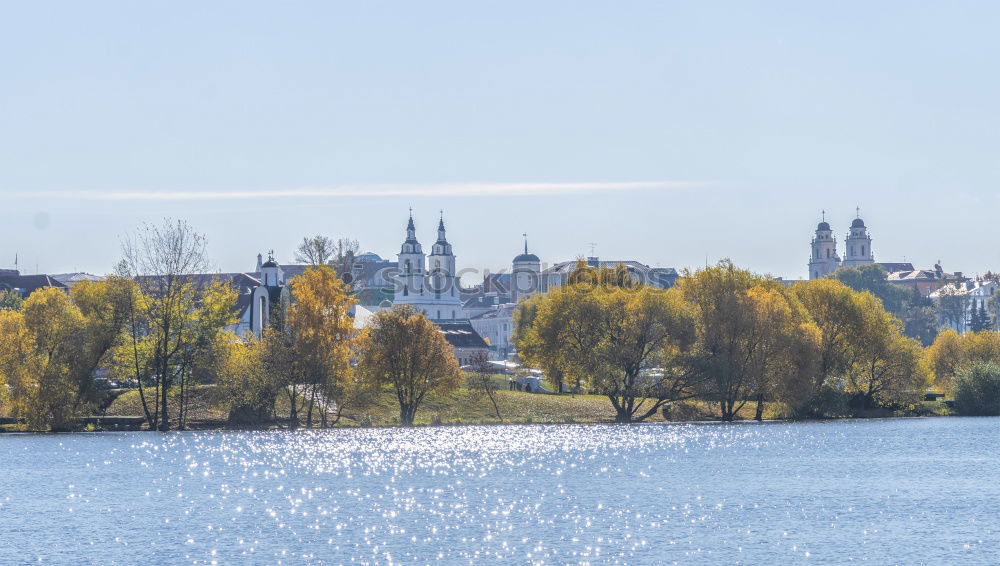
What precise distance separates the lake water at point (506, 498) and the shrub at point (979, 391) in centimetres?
1616

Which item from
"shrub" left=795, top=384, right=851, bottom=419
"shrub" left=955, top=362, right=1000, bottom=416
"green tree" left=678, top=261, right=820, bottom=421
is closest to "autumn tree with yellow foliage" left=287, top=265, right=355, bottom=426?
"green tree" left=678, top=261, right=820, bottom=421

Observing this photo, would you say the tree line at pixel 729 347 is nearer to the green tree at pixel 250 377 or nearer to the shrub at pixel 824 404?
the shrub at pixel 824 404

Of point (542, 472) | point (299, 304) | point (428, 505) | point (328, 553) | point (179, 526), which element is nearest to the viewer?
point (328, 553)

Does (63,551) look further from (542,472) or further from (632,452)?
(632,452)

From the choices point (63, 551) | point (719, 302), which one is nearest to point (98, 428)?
point (719, 302)

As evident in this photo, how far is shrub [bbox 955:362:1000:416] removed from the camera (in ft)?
321

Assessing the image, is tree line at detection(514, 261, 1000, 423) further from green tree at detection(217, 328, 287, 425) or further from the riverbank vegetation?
green tree at detection(217, 328, 287, 425)

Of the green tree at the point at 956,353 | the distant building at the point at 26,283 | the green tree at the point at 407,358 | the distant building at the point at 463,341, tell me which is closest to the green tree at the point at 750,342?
the green tree at the point at 407,358

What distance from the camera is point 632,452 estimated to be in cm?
7081

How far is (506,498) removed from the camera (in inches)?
2072

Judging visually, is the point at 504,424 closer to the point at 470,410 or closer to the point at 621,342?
the point at 470,410

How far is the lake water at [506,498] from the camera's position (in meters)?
40.5

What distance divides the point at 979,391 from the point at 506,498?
2219 inches

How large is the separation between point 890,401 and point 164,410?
48998 millimetres
